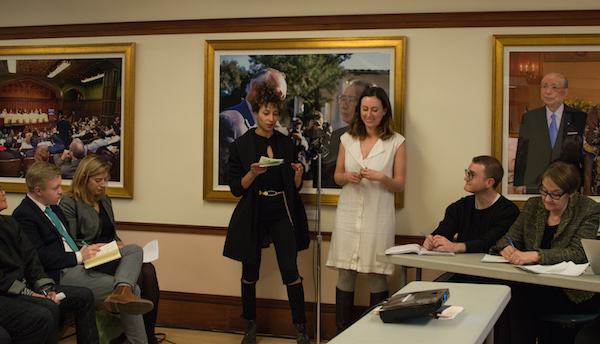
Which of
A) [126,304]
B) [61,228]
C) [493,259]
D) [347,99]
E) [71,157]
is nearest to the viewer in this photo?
[493,259]

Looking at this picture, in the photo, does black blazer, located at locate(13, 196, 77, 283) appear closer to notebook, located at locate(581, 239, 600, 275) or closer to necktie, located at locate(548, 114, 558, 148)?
notebook, located at locate(581, 239, 600, 275)

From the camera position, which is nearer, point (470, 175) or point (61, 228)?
point (61, 228)

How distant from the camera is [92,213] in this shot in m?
3.72

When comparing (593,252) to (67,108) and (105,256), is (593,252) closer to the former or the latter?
(105,256)

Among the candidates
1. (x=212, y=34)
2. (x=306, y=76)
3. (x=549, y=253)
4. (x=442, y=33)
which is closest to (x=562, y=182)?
(x=549, y=253)

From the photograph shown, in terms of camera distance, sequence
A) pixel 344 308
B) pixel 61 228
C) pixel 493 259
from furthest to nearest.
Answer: pixel 344 308, pixel 61 228, pixel 493 259

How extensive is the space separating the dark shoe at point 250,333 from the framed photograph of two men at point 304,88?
3.12 ft

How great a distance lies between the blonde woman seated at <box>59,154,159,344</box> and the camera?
12.0ft

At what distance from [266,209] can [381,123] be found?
3.28 ft

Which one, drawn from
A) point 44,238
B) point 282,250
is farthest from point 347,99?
point 44,238

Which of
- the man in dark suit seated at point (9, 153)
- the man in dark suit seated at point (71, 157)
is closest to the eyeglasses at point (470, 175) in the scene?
the man in dark suit seated at point (71, 157)

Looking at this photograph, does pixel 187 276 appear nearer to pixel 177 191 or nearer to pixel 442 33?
pixel 177 191

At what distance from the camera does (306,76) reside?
423cm

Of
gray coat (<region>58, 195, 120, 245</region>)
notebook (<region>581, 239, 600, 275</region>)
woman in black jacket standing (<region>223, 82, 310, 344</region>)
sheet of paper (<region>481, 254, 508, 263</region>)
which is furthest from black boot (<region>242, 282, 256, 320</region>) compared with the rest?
notebook (<region>581, 239, 600, 275</region>)
